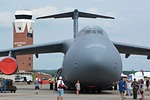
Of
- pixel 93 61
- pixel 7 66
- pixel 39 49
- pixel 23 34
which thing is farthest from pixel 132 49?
pixel 23 34

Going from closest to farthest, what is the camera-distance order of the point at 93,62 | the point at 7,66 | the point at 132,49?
the point at 93,62, the point at 7,66, the point at 132,49

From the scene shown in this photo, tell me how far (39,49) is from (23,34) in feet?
248

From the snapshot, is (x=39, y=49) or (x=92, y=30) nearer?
(x=92, y=30)

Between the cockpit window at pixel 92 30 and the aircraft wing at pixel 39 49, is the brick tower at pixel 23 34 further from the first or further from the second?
the cockpit window at pixel 92 30

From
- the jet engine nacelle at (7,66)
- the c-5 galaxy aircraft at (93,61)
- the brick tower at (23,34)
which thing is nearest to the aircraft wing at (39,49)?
the jet engine nacelle at (7,66)

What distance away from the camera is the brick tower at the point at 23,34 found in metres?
105

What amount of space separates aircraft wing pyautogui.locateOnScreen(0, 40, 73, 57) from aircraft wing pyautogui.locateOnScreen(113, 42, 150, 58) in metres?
4.11

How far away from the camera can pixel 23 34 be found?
10538 cm

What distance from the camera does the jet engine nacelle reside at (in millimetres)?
24625

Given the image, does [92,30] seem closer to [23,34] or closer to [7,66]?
[7,66]

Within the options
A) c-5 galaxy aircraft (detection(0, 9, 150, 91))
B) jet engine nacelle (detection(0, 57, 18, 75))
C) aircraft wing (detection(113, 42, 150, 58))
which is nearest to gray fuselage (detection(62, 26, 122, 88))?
c-5 galaxy aircraft (detection(0, 9, 150, 91))

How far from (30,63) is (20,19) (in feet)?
42.2

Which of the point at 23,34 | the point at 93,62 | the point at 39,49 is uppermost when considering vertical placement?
the point at 23,34

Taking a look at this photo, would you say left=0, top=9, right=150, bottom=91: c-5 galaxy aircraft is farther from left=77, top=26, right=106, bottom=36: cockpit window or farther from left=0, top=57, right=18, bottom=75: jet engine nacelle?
left=0, top=57, right=18, bottom=75: jet engine nacelle
